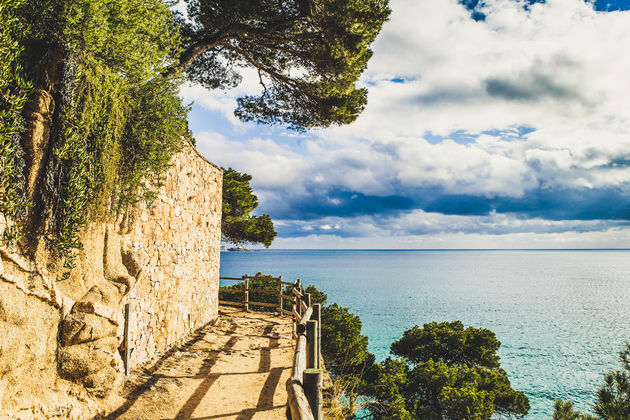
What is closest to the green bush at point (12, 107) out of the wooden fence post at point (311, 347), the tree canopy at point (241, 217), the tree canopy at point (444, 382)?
the wooden fence post at point (311, 347)

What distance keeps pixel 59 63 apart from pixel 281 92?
7785 millimetres

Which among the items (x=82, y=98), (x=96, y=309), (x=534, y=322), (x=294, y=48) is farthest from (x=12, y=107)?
(x=534, y=322)

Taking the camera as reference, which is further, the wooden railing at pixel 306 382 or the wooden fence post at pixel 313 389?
the wooden fence post at pixel 313 389

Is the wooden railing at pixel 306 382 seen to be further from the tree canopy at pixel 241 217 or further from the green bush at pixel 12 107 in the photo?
the tree canopy at pixel 241 217

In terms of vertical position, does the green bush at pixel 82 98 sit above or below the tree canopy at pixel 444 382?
above

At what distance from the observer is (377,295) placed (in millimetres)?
61312

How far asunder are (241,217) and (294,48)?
10419 millimetres

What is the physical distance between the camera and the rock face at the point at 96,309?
328cm

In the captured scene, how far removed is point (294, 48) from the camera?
370 inches

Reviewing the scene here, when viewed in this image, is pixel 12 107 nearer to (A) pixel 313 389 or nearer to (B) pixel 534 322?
(A) pixel 313 389

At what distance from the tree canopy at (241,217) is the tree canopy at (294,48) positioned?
23.3 ft

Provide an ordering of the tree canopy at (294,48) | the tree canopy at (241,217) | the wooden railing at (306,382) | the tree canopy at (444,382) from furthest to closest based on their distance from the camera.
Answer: the tree canopy at (241,217) < the tree canopy at (444,382) < the tree canopy at (294,48) < the wooden railing at (306,382)

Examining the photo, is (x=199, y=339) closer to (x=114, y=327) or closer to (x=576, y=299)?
(x=114, y=327)

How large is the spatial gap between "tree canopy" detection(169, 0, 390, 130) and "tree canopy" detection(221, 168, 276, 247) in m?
7.11
